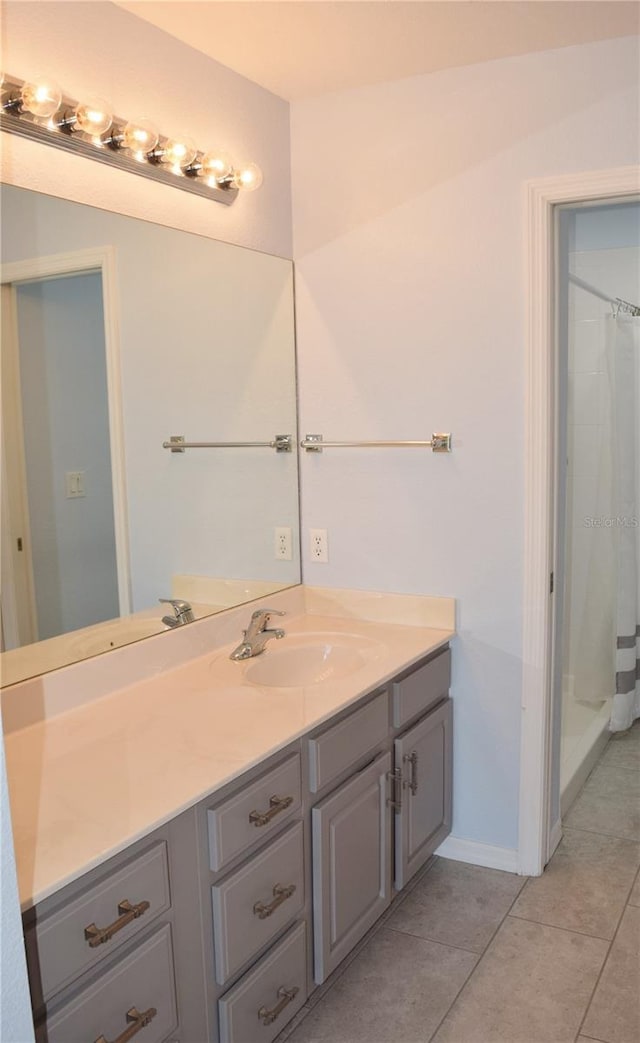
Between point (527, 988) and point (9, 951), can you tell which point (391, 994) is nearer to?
point (527, 988)

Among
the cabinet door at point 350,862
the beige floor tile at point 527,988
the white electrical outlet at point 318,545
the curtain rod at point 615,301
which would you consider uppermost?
the curtain rod at point 615,301

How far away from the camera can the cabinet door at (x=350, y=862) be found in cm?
193

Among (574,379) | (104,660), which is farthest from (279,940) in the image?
(574,379)

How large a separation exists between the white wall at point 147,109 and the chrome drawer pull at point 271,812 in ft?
4.46

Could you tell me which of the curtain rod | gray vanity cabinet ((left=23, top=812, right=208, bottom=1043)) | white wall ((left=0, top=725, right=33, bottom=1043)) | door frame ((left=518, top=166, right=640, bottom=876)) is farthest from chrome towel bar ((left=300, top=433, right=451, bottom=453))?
white wall ((left=0, top=725, right=33, bottom=1043))

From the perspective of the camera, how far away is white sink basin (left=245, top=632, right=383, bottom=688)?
2.39 metres

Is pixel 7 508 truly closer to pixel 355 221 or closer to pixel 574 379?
pixel 355 221

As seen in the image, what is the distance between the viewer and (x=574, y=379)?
10.9ft

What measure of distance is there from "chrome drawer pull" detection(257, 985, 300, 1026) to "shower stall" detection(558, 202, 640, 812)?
1.71 m

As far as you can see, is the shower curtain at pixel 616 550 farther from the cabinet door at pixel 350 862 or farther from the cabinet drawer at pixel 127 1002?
the cabinet drawer at pixel 127 1002

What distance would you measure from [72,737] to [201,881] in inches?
16.9

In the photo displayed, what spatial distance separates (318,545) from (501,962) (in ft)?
4.23

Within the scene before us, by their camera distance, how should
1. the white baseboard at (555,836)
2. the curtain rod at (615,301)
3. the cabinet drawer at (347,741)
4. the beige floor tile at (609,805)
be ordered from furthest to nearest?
1. the curtain rod at (615,301)
2. the beige floor tile at (609,805)
3. the white baseboard at (555,836)
4. the cabinet drawer at (347,741)

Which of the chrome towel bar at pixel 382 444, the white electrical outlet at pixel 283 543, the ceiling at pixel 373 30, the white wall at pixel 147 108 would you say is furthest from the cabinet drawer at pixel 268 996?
the ceiling at pixel 373 30
